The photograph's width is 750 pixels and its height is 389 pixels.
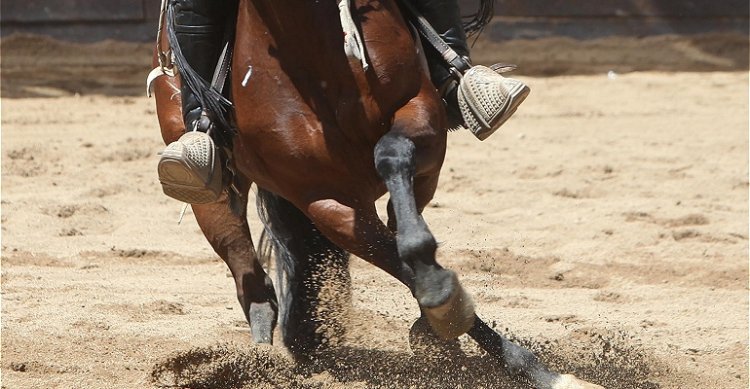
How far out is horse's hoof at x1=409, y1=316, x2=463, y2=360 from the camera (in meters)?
3.74

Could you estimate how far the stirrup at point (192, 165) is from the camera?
12.4ft

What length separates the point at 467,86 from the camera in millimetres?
3740

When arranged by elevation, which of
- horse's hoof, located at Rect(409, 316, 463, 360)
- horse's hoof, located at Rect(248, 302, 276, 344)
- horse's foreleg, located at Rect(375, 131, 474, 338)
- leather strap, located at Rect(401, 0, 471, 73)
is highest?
leather strap, located at Rect(401, 0, 471, 73)

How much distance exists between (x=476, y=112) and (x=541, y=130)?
15.7ft

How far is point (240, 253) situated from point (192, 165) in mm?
985

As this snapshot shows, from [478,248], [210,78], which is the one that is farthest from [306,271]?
[478,248]

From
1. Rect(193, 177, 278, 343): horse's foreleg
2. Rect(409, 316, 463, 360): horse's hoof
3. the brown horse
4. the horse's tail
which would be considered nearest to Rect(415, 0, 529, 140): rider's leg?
the brown horse

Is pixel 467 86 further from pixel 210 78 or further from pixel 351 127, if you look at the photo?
pixel 210 78

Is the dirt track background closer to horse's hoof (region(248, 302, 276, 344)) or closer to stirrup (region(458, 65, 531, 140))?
horse's hoof (region(248, 302, 276, 344))

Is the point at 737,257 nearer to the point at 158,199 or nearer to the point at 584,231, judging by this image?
the point at 584,231

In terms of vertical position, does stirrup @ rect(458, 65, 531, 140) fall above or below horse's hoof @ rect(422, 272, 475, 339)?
above

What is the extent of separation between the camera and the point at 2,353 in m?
4.13

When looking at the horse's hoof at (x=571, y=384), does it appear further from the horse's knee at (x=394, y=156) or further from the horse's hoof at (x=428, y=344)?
the horse's knee at (x=394, y=156)

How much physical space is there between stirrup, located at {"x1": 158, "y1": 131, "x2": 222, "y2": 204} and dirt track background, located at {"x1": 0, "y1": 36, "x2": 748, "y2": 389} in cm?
64
